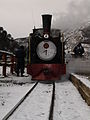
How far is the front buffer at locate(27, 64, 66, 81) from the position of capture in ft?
51.6

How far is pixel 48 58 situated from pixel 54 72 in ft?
2.83

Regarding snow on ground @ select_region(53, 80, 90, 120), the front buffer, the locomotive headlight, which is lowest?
snow on ground @ select_region(53, 80, 90, 120)

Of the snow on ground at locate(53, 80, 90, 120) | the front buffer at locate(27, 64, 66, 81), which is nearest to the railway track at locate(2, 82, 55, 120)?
the snow on ground at locate(53, 80, 90, 120)

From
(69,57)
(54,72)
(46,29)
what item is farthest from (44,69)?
(69,57)

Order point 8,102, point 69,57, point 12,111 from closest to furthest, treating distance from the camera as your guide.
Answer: point 12,111
point 8,102
point 69,57

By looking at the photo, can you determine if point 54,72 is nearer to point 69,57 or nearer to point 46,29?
point 46,29

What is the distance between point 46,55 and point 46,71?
3.26ft

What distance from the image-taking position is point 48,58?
16.2 m

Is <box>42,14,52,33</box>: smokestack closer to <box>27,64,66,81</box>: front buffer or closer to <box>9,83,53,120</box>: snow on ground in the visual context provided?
<box>27,64,66,81</box>: front buffer

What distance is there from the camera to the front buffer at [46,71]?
15734 mm

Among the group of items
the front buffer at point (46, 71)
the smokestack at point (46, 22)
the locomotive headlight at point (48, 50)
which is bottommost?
the front buffer at point (46, 71)

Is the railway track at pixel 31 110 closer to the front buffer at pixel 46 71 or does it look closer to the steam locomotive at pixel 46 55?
the front buffer at pixel 46 71

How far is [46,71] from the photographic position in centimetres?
1564

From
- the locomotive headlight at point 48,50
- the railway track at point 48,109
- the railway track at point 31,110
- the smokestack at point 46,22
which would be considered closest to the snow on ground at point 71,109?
the railway track at point 48,109
